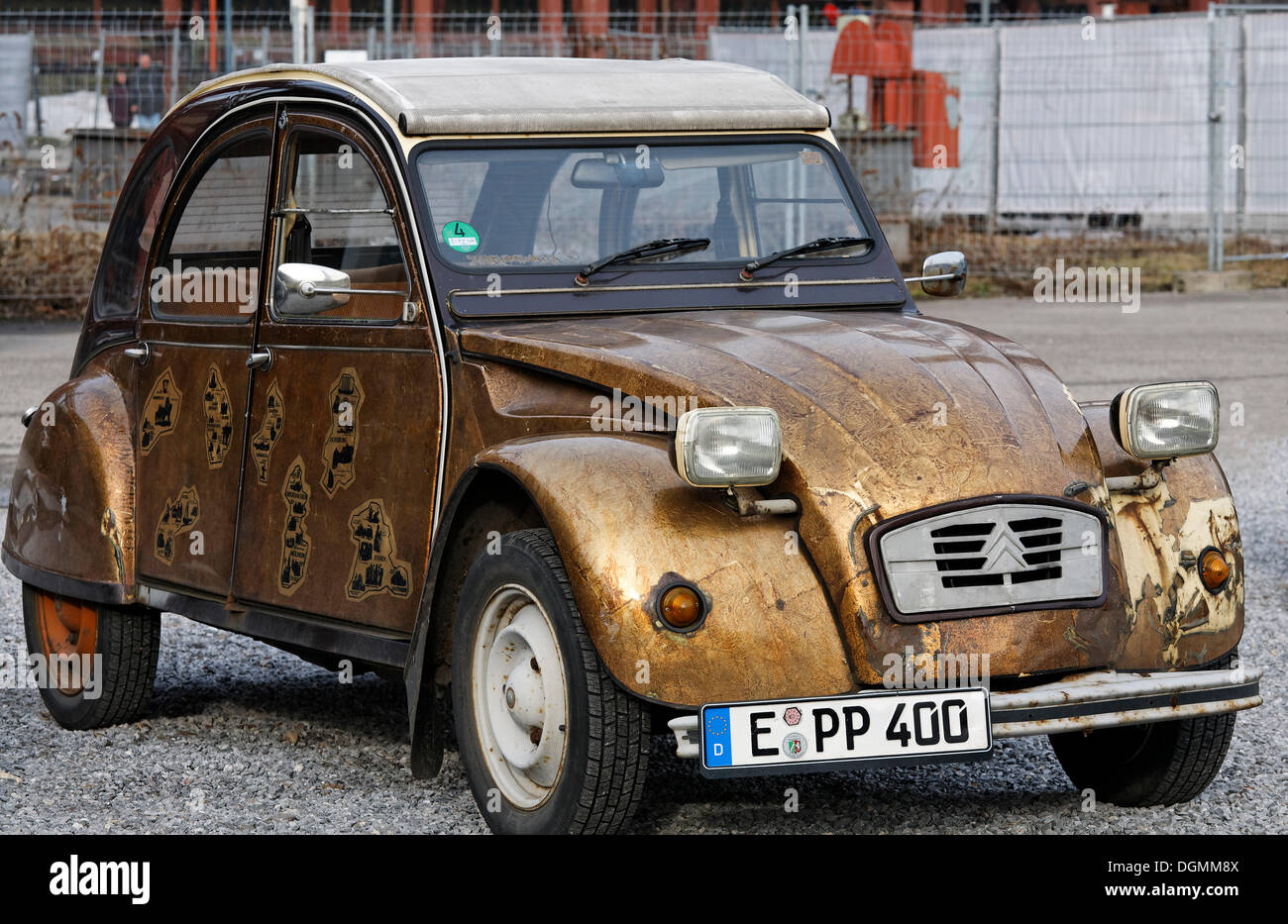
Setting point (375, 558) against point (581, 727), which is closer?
point (581, 727)

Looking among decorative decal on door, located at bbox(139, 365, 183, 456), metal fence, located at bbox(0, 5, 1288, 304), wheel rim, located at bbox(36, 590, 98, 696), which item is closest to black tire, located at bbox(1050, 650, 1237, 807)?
decorative decal on door, located at bbox(139, 365, 183, 456)

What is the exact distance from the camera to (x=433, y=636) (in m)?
4.47

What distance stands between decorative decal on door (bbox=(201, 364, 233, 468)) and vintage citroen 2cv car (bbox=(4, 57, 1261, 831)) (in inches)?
0.5

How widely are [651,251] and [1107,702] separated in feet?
5.98

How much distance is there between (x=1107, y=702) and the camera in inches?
157

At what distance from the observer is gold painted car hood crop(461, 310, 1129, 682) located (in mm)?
3914

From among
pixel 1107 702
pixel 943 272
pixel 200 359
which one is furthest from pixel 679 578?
pixel 200 359

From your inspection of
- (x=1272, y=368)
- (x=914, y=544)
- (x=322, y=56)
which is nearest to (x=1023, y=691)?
(x=914, y=544)

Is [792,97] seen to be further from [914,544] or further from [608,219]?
[914,544]

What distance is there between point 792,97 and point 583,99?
0.72 metres

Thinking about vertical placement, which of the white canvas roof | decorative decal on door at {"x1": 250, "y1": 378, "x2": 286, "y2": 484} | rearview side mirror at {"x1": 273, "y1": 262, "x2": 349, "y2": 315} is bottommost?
decorative decal on door at {"x1": 250, "y1": 378, "x2": 286, "y2": 484}

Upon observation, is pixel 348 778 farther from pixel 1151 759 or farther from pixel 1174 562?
pixel 1174 562

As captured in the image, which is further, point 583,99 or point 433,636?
point 583,99

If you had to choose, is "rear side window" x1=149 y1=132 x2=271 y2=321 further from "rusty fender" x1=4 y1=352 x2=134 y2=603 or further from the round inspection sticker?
the round inspection sticker
